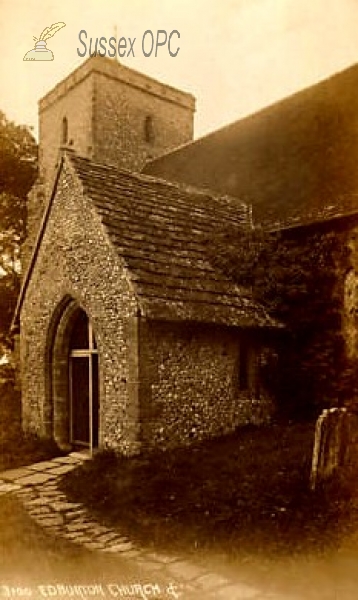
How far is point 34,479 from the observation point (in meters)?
10.2

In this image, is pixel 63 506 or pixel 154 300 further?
pixel 154 300

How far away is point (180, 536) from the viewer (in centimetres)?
697

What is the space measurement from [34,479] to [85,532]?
10.2 ft

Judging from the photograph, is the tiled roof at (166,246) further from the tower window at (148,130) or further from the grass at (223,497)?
the tower window at (148,130)

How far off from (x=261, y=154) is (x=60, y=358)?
928 cm

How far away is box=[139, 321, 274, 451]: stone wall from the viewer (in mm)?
10414

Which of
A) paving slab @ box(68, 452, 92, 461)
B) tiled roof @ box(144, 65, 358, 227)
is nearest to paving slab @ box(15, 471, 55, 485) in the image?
paving slab @ box(68, 452, 92, 461)

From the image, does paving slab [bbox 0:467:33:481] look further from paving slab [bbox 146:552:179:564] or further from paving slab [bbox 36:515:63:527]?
paving slab [bbox 146:552:179:564]

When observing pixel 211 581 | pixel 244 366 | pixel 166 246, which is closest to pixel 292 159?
pixel 166 246

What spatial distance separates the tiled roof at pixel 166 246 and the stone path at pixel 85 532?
11.9 ft

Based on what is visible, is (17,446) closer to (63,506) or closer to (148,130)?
(63,506)

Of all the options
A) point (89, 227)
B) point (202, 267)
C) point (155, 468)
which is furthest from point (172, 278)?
point (155, 468)

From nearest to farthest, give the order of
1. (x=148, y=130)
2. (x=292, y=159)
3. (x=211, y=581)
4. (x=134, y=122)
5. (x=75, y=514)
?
(x=211, y=581), (x=75, y=514), (x=292, y=159), (x=134, y=122), (x=148, y=130)

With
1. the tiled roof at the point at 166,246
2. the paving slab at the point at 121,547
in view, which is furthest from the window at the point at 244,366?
the paving slab at the point at 121,547
